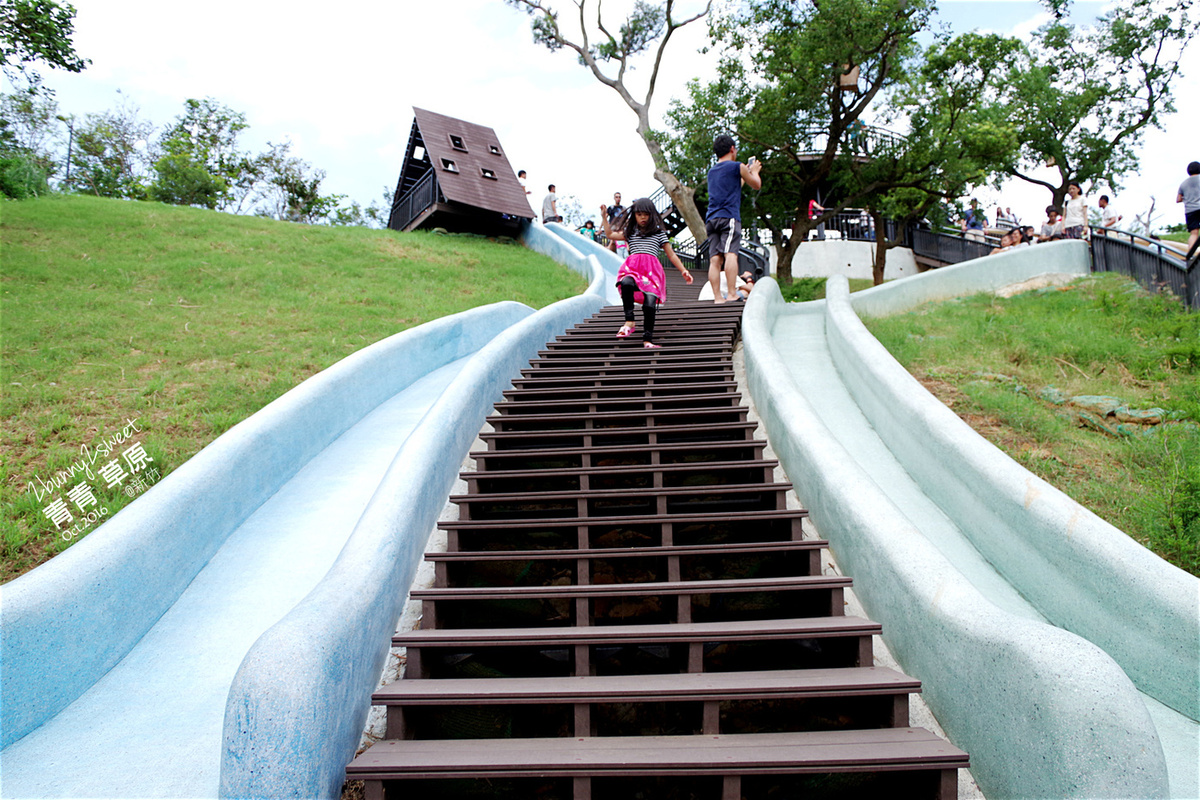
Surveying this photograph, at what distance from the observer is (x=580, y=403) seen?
561 centimetres

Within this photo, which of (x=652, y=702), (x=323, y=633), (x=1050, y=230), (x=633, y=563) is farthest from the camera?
(x=1050, y=230)

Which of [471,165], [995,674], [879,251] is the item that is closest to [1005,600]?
[995,674]

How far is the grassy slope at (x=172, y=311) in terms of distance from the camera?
551 cm

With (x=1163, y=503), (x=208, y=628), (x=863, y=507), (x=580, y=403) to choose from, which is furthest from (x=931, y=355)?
(x=208, y=628)

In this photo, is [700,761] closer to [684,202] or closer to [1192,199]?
[1192,199]

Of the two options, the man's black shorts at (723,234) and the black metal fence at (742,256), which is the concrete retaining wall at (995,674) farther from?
the black metal fence at (742,256)

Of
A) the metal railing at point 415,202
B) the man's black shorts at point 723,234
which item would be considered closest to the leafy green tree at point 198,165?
the metal railing at point 415,202

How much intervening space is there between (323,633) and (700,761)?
150 centimetres

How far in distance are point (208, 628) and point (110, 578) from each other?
520 mm

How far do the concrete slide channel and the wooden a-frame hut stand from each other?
18.5m

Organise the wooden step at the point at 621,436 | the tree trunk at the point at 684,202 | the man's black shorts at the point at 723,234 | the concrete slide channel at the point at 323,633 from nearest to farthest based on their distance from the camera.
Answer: the concrete slide channel at the point at 323,633, the wooden step at the point at 621,436, the man's black shorts at the point at 723,234, the tree trunk at the point at 684,202

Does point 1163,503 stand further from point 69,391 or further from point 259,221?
point 259,221

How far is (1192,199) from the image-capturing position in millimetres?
9219

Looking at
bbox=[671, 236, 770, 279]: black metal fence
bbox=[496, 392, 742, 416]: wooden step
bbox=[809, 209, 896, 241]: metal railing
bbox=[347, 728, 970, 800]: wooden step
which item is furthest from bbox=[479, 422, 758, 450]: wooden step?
bbox=[809, 209, 896, 241]: metal railing
